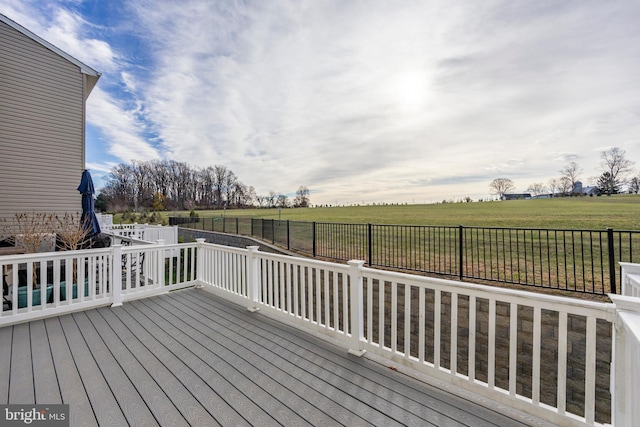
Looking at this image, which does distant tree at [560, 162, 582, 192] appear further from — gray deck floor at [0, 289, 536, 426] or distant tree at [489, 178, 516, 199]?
gray deck floor at [0, 289, 536, 426]

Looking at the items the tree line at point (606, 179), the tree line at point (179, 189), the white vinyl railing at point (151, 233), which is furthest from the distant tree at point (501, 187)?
the white vinyl railing at point (151, 233)

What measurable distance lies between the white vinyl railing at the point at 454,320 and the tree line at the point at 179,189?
102ft

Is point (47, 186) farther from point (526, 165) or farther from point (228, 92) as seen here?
point (526, 165)

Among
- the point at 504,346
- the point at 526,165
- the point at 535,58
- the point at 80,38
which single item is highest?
the point at 80,38

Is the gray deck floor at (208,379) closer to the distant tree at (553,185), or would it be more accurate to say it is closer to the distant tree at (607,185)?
the distant tree at (607,185)

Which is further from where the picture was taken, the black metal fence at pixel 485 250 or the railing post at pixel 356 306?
the black metal fence at pixel 485 250

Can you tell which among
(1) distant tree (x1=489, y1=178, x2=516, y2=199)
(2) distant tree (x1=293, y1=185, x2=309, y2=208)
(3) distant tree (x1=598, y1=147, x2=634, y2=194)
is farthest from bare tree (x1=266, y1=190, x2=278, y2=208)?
(3) distant tree (x1=598, y1=147, x2=634, y2=194)

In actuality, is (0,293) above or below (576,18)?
below

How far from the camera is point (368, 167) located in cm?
1389

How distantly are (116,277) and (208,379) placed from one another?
2.93m

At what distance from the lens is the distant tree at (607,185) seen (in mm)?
12695

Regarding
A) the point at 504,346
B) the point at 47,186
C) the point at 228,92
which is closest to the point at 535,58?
the point at 504,346

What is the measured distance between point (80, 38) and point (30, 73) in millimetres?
1698

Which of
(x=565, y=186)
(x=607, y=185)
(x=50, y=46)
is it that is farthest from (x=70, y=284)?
(x=565, y=186)
